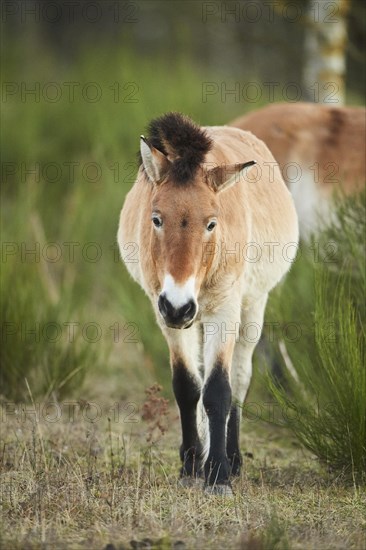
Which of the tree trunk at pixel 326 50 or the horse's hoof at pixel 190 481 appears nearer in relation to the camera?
the horse's hoof at pixel 190 481

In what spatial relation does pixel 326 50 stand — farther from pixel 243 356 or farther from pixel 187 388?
pixel 187 388

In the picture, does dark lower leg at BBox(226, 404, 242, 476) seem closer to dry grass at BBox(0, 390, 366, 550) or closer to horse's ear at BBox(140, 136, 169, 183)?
dry grass at BBox(0, 390, 366, 550)

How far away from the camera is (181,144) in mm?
4910

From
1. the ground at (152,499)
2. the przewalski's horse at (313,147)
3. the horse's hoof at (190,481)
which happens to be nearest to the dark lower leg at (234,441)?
the ground at (152,499)

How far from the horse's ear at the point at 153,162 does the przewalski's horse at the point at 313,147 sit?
281 centimetres

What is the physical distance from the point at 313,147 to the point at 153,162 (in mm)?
3152

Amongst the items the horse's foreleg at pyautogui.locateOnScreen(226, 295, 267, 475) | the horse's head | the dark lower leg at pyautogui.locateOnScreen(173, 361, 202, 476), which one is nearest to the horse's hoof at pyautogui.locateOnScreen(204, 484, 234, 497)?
the dark lower leg at pyautogui.locateOnScreen(173, 361, 202, 476)

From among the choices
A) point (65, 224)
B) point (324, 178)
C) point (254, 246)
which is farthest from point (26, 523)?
point (65, 224)

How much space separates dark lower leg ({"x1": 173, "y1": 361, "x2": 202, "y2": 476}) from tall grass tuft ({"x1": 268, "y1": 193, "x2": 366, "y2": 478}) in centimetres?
46

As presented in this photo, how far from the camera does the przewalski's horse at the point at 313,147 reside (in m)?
7.64

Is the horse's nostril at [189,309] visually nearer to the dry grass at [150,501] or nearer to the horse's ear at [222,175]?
the horse's ear at [222,175]

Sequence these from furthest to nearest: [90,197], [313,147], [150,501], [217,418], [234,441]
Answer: [90,197]
[313,147]
[234,441]
[217,418]
[150,501]

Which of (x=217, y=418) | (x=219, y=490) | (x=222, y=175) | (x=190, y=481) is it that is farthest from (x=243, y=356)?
(x=222, y=175)

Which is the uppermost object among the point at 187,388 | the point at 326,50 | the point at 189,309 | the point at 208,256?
the point at 326,50
